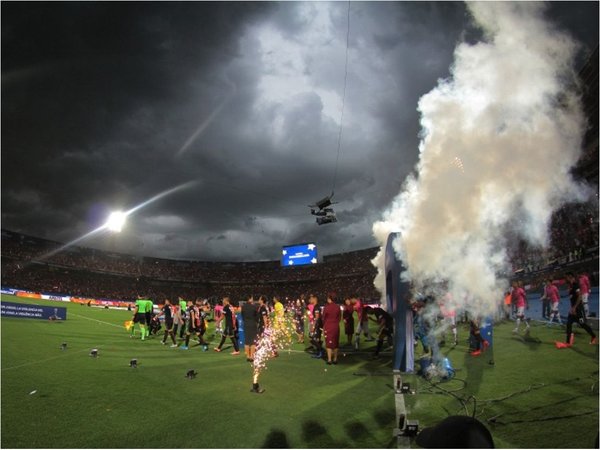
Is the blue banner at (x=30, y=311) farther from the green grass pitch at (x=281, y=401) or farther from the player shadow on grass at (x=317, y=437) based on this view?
the player shadow on grass at (x=317, y=437)

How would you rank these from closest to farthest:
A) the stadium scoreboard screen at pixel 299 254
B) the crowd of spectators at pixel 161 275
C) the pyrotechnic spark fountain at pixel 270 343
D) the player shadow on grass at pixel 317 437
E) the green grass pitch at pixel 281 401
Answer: the player shadow on grass at pixel 317 437 → the green grass pitch at pixel 281 401 → the pyrotechnic spark fountain at pixel 270 343 → the stadium scoreboard screen at pixel 299 254 → the crowd of spectators at pixel 161 275

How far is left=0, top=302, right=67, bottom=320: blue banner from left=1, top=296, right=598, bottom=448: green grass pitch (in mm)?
11038

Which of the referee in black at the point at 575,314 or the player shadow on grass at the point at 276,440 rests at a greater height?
the referee in black at the point at 575,314

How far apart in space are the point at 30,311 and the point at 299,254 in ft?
108

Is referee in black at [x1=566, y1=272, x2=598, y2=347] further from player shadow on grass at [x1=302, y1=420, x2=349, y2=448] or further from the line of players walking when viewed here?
player shadow on grass at [x1=302, y1=420, x2=349, y2=448]

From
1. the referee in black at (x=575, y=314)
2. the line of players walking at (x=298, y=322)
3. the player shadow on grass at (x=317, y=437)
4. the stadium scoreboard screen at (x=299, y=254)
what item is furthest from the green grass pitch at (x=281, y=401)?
the stadium scoreboard screen at (x=299, y=254)

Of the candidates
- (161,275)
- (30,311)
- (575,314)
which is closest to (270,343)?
(575,314)

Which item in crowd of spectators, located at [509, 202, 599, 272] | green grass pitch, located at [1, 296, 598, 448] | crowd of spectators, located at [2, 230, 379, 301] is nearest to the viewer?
green grass pitch, located at [1, 296, 598, 448]

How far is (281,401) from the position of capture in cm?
707

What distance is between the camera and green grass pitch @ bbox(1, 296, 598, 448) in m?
5.17

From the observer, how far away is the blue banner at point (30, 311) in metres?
19.9

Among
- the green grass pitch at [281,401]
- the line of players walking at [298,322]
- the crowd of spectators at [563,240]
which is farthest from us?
the crowd of spectators at [563,240]

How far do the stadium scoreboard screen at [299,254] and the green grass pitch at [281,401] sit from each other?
37486mm

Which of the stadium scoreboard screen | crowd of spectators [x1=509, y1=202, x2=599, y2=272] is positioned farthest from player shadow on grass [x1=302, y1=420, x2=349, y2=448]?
the stadium scoreboard screen
